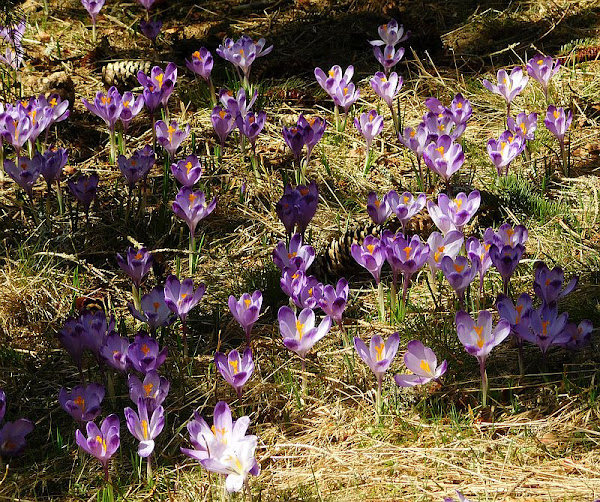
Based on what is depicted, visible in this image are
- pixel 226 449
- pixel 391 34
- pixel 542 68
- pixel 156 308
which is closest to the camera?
pixel 226 449

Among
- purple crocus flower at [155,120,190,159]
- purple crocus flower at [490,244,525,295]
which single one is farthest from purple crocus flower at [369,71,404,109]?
purple crocus flower at [490,244,525,295]

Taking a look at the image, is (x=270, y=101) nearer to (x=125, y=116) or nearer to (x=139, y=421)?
(x=125, y=116)

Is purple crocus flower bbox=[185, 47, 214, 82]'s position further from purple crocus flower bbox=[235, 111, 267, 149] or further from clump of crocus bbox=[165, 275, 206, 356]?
clump of crocus bbox=[165, 275, 206, 356]

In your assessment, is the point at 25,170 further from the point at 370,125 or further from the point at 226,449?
the point at 226,449

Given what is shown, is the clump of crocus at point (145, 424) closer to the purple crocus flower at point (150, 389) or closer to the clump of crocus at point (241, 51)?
the purple crocus flower at point (150, 389)

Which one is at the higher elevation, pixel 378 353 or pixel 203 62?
pixel 378 353

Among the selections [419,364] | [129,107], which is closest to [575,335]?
[419,364]

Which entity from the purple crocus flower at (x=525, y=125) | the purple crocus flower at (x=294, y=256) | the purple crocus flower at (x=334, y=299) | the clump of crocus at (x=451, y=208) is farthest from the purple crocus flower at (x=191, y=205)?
the purple crocus flower at (x=525, y=125)
